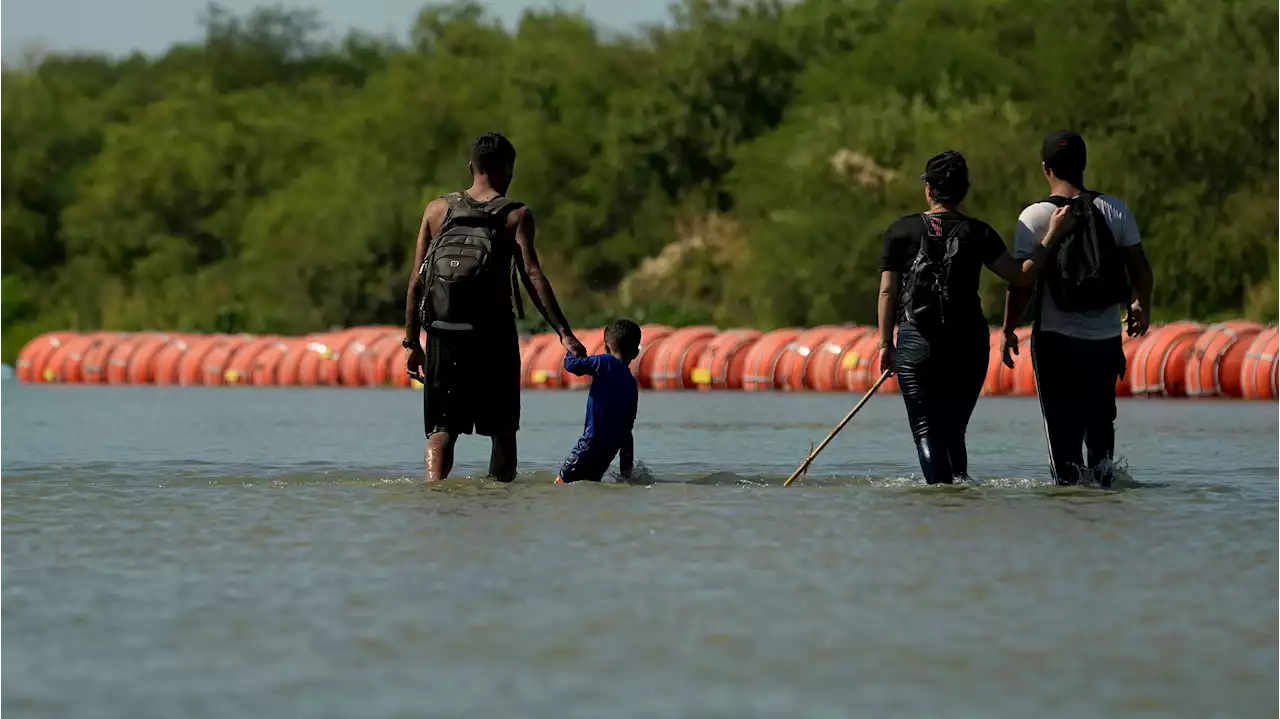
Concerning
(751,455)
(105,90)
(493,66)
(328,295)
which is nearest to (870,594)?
(751,455)

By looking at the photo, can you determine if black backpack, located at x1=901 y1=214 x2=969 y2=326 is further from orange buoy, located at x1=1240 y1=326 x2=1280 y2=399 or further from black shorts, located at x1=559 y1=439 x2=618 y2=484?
orange buoy, located at x1=1240 y1=326 x2=1280 y2=399

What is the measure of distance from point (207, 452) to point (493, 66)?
73065mm

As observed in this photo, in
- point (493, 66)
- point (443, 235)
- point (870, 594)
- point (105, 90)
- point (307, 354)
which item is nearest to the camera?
point (870, 594)

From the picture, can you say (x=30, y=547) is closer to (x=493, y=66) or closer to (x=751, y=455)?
(x=751, y=455)

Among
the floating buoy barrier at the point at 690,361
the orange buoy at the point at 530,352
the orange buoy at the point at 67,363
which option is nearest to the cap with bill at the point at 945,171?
the floating buoy barrier at the point at 690,361

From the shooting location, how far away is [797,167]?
59469 millimetres

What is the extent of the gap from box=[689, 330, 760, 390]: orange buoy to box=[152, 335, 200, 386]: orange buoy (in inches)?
443

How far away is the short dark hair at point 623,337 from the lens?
40.5ft

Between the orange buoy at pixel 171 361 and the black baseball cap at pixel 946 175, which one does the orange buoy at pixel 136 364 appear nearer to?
the orange buoy at pixel 171 361

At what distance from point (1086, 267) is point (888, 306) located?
92cm

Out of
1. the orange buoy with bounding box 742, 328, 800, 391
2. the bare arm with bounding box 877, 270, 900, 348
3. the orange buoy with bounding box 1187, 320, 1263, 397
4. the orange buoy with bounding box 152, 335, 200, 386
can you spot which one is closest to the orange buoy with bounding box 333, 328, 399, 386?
the orange buoy with bounding box 152, 335, 200, 386

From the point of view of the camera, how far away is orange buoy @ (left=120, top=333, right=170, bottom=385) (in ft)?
143

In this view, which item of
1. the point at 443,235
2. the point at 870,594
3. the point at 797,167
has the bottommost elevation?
the point at 870,594

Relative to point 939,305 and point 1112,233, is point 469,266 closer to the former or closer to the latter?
point 939,305
